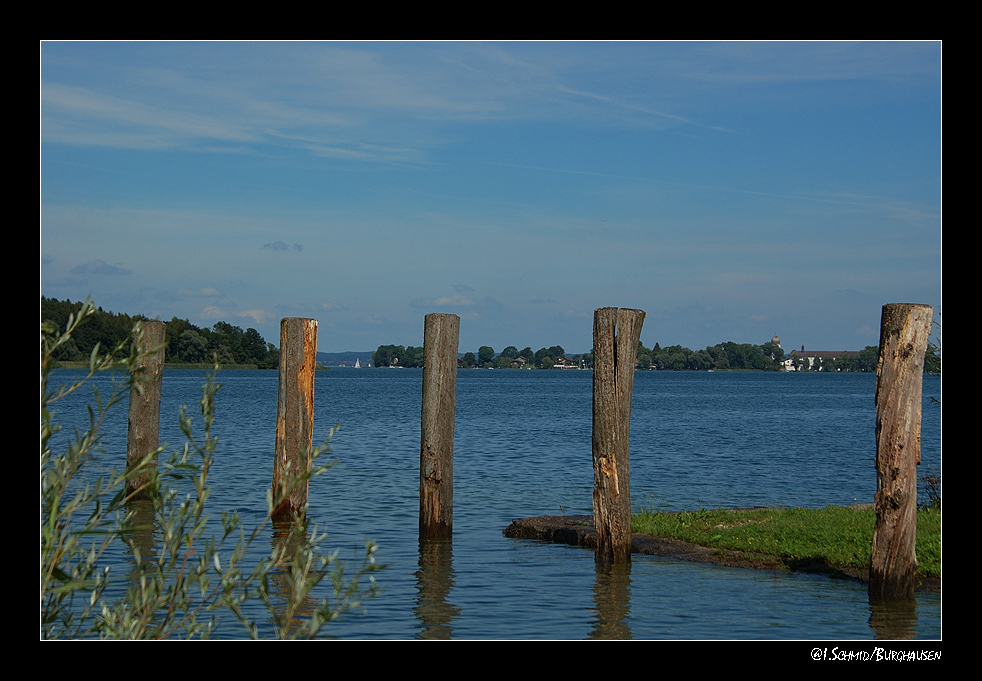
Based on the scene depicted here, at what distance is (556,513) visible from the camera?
17297 mm

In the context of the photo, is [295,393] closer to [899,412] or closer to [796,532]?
[796,532]

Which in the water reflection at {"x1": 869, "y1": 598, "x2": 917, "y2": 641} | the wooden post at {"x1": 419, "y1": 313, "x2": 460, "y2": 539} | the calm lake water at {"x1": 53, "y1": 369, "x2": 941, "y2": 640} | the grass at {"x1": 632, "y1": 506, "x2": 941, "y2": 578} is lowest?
the calm lake water at {"x1": 53, "y1": 369, "x2": 941, "y2": 640}

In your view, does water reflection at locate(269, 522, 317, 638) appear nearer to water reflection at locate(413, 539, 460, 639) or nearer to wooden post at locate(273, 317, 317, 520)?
wooden post at locate(273, 317, 317, 520)

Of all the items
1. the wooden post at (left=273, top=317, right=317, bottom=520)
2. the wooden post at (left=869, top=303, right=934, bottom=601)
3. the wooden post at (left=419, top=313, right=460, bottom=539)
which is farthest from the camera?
the wooden post at (left=273, top=317, right=317, bottom=520)

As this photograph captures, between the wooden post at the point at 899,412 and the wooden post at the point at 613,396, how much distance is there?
2733mm

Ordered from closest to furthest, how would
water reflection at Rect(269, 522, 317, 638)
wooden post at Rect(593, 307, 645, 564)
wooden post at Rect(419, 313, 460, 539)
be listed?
1. water reflection at Rect(269, 522, 317, 638)
2. wooden post at Rect(593, 307, 645, 564)
3. wooden post at Rect(419, 313, 460, 539)

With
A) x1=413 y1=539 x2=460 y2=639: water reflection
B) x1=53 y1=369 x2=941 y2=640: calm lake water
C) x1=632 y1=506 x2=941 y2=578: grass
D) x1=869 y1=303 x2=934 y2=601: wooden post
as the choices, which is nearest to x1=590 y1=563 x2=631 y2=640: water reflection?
x1=53 y1=369 x2=941 y2=640: calm lake water

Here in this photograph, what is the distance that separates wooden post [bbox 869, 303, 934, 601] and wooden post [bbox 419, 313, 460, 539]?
533cm

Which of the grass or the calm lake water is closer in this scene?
the calm lake water

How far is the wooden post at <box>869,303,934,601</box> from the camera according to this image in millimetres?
8945

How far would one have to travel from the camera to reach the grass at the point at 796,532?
11156 mm

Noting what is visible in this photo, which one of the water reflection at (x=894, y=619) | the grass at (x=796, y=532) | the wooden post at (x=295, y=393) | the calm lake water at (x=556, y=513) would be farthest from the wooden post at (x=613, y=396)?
the wooden post at (x=295, y=393)

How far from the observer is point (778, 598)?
10.1 m
